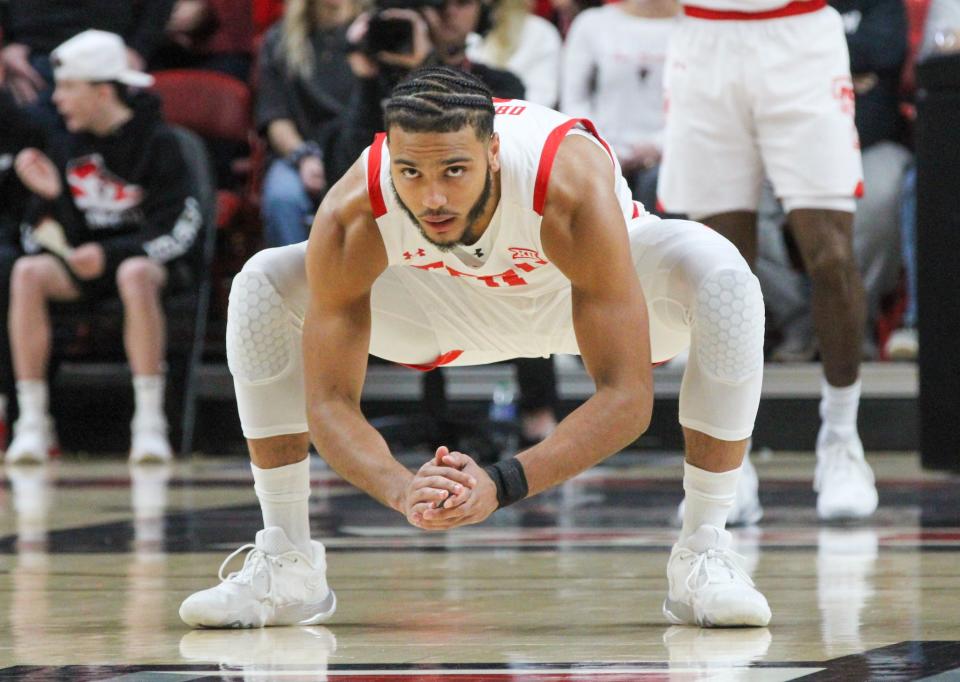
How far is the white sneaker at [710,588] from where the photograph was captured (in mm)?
2717

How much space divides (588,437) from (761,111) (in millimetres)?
2030

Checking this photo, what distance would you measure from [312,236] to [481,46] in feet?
15.2

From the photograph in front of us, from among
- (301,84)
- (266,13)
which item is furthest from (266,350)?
(266,13)

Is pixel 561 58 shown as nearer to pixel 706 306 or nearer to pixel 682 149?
pixel 682 149

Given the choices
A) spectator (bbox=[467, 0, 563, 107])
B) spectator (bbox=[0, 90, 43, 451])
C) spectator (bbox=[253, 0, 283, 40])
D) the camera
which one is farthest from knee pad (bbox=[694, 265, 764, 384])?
spectator (bbox=[253, 0, 283, 40])

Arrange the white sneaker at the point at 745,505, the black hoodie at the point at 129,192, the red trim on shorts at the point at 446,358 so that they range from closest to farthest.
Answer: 1. the red trim on shorts at the point at 446,358
2. the white sneaker at the point at 745,505
3. the black hoodie at the point at 129,192

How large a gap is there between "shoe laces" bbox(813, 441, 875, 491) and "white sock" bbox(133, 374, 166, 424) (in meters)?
3.27

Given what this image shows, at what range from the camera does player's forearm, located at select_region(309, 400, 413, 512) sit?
8.29 ft

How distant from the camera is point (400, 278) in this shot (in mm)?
3014

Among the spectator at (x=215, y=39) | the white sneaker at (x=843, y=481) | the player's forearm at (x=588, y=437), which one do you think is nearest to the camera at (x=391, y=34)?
the white sneaker at (x=843, y=481)

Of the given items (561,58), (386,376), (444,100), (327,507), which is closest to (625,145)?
(561,58)

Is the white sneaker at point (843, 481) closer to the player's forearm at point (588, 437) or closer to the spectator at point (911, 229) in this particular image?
the player's forearm at point (588, 437)

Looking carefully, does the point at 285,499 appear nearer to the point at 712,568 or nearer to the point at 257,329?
the point at 257,329

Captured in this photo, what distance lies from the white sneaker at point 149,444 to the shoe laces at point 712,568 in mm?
4258
